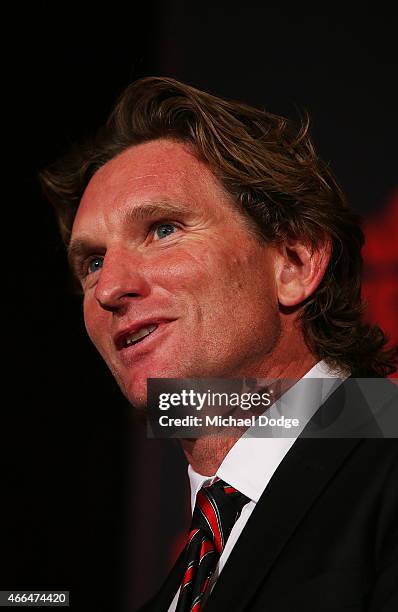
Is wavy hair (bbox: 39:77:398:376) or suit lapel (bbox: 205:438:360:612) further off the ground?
wavy hair (bbox: 39:77:398:376)

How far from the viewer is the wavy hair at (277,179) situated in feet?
4.32

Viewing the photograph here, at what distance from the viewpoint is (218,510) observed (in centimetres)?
115

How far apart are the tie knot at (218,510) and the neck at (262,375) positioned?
0.19 ft

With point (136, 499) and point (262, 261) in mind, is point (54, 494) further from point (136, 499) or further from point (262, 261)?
point (262, 261)

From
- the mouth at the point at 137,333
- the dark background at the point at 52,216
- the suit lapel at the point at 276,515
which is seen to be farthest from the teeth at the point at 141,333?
the dark background at the point at 52,216

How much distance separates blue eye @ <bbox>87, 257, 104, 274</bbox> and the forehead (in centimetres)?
6

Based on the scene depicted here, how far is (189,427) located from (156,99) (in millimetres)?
578

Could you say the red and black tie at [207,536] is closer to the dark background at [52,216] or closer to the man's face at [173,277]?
the man's face at [173,277]

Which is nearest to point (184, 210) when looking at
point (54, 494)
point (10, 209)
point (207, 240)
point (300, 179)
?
point (207, 240)

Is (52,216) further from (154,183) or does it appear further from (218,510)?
(218,510)

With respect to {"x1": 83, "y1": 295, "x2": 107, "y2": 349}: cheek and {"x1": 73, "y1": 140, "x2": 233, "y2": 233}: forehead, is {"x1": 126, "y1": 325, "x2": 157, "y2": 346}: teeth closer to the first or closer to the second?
{"x1": 83, "y1": 295, "x2": 107, "y2": 349}: cheek

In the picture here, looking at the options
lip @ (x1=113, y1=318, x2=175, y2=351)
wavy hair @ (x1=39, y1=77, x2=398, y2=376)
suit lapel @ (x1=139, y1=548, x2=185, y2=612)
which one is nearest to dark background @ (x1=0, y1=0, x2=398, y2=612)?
wavy hair @ (x1=39, y1=77, x2=398, y2=376)

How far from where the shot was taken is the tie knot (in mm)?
1127

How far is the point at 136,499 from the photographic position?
6.22 ft
